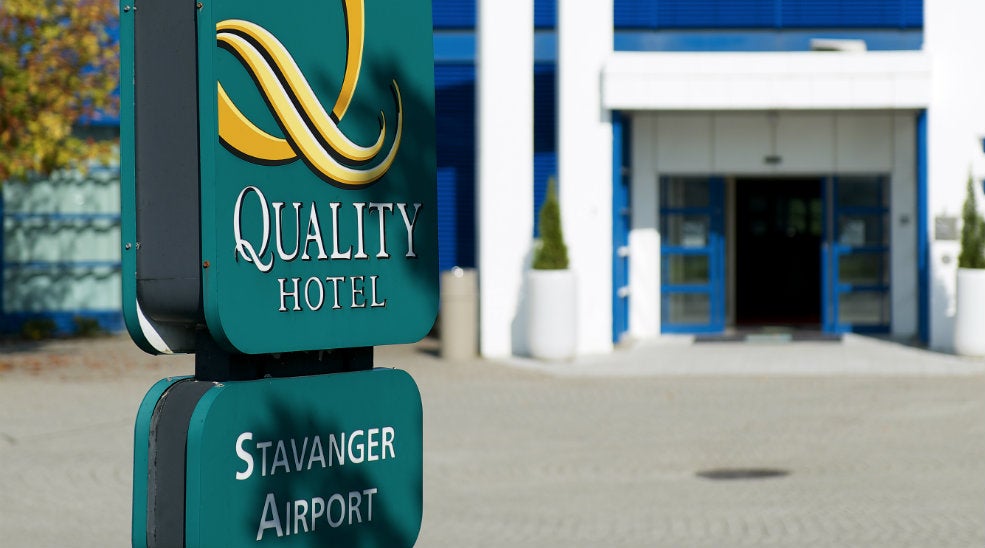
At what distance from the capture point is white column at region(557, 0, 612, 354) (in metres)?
21.6

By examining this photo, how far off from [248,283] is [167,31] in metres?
0.50

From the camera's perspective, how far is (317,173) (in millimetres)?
3076

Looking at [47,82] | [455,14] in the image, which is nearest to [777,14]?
[455,14]

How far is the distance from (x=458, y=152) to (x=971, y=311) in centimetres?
815

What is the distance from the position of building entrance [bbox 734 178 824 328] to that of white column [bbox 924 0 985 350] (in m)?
4.80

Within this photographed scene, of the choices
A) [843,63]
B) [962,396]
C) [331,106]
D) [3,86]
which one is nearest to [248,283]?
[331,106]

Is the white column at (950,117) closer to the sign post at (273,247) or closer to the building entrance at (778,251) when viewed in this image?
the building entrance at (778,251)

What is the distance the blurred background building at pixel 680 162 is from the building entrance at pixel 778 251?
0.07 metres

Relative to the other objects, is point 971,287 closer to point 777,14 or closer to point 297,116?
point 777,14

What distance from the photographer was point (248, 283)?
2938 mm

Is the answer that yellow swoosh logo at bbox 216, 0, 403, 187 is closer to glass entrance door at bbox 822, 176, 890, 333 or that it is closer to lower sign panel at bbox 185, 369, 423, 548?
lower sign panel at bbox 185, 369, 423, 548

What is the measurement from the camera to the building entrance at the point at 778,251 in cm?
2812

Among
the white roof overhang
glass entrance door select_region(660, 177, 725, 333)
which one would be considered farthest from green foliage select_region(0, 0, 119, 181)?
glass entrance door select_region(660, 177, 725, 333)

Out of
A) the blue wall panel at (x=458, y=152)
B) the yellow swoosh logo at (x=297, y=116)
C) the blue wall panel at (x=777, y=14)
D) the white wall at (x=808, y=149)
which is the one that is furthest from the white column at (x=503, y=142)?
the yellow swoosh logo at (x=297, y=116)
